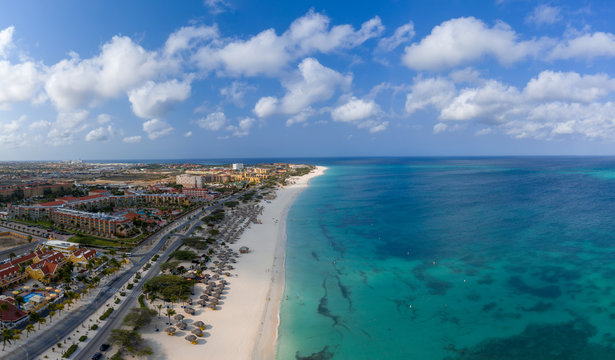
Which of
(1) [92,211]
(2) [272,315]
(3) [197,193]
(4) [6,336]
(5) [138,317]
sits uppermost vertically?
(3) [197,193]

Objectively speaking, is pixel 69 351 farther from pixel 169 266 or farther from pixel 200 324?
pixel 169 266

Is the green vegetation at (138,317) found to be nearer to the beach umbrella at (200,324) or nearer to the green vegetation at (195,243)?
the beach umbrella at (200,324)

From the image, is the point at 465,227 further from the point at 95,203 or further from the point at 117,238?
the point at 95,203

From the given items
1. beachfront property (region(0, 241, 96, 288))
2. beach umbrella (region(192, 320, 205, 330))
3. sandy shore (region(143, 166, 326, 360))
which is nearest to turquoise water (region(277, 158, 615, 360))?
sandy shore (region(143, 166, 326, 360))

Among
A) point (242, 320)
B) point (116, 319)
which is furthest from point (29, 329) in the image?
point (242, 320)

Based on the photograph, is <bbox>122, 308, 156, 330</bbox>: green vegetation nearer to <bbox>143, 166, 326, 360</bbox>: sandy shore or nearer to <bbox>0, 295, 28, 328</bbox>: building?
<bbox>143, 166, 326, 360</bbox>: sandy shore

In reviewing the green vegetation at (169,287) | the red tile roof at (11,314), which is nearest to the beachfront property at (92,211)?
the green vegetation at (169,287)
